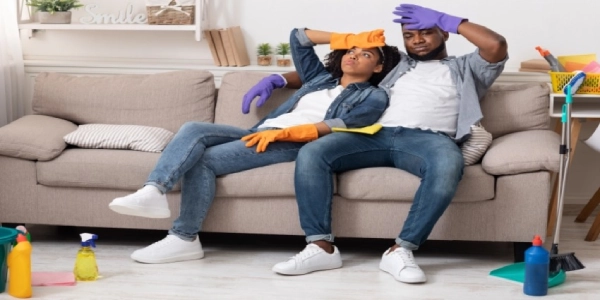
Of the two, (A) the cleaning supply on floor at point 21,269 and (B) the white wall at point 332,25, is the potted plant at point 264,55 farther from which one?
(A) the cleaning supply on floor at point 21,269

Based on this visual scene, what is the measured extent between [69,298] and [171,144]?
0.73 m

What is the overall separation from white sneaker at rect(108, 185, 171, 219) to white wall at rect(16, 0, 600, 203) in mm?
1354

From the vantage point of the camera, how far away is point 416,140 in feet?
11.7

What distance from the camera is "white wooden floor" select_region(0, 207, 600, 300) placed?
3.13 metres

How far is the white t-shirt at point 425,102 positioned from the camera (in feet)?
12.0

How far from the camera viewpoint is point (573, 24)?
4.38 m

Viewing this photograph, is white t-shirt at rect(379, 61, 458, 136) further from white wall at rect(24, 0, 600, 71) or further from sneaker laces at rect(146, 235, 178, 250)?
sneaker laces at rect(146, 235, 178, 250)

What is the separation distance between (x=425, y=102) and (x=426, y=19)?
12.4 inches

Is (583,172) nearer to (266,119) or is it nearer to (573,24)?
(573,24)

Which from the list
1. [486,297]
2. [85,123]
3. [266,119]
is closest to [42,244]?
[85,123]

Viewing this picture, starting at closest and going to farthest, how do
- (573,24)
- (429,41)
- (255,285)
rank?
(255,285) < (429,41) < (573,24)

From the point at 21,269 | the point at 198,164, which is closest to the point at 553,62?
the point at 198,164

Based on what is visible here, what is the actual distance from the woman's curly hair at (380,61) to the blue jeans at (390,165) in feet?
0.97

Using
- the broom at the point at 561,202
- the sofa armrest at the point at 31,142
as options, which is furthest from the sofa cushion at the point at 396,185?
the sofa armrest at the point at 31,142
